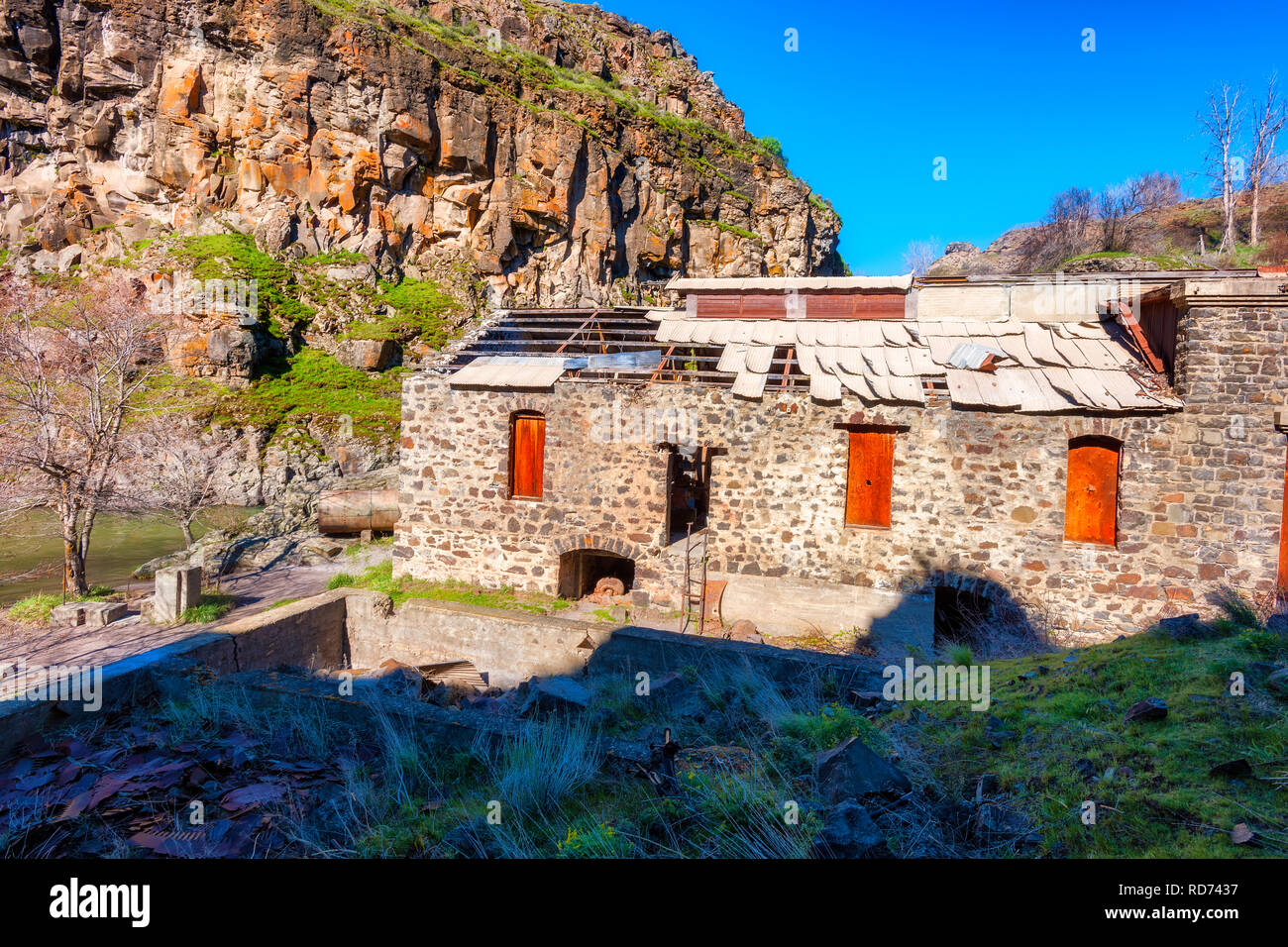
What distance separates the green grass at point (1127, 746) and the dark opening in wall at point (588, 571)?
7262mm

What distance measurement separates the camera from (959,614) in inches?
436

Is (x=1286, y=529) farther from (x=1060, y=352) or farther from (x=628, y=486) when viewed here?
(x=628, y=486)

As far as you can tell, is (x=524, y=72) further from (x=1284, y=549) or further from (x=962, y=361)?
(x=1284, y=549)

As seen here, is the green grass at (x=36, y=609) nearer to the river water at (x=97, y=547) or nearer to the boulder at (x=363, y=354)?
the river water at (x=97, y=547)

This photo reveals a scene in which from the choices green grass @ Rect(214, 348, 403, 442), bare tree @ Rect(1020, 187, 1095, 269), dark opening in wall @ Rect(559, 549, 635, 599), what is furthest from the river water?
bare tree @ Rect(1020, 187, 1095, 269)

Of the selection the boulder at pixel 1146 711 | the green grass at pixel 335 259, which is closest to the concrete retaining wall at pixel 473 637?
the boulder at pixel 1146 711

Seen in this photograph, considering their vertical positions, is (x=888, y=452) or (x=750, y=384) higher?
(x=750, y=384)

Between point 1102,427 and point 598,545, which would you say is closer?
point 1102,427

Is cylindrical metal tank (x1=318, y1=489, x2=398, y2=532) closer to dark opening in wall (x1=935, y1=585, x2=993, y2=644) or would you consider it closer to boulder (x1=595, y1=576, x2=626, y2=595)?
boulder (x1=595, y1=576, x2=626, y2=595)

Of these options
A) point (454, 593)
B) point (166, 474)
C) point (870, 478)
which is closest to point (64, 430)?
point (166, 474)

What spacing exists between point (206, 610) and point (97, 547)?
1102cm

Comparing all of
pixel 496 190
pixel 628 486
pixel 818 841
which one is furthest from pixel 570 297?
pixel 818 841

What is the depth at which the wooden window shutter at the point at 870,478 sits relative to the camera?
35.0 feet

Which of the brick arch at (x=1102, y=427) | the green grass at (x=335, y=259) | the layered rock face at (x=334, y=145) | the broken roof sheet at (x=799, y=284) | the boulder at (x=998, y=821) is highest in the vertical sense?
the layered rock face at (x=334, y=145)
